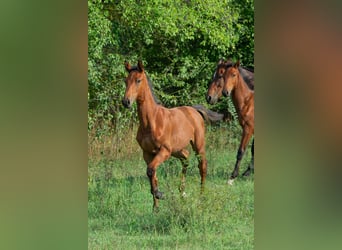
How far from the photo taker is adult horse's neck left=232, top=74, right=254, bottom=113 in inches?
208

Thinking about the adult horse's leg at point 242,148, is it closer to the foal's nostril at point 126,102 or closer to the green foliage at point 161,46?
the green foliage at point 161,46

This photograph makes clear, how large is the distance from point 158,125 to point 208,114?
41 cm

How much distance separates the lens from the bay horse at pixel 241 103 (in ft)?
17.2

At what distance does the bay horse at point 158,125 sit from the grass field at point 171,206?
0.16 ft

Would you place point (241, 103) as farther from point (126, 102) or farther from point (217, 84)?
point (126, 102)

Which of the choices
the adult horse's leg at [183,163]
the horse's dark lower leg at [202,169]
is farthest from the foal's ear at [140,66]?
the horse's dark lower leg at [202,169]

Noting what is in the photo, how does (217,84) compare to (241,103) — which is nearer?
(241,103)
